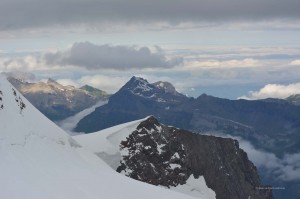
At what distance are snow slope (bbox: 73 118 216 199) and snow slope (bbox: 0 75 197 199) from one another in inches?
2092

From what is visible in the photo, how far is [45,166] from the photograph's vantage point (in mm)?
83938

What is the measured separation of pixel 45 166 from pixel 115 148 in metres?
89.9

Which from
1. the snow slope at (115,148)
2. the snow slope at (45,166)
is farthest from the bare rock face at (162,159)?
the snow slope at (45,166)

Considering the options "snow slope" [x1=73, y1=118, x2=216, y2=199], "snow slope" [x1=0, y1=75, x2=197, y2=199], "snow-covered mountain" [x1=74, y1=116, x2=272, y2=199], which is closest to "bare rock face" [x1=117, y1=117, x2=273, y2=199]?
"snow-covered mountain" [x1=74, y1=116, x2=272, y2=199]

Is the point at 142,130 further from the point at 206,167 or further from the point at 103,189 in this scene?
the point at 103,189

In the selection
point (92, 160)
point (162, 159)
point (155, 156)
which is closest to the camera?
point (92, 160)

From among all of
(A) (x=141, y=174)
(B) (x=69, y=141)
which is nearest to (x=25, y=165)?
(B) (x=69, y=141)

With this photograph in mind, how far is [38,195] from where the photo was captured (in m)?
64.8

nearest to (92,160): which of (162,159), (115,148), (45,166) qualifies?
(45,166)

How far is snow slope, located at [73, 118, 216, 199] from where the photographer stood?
16962 centimetres

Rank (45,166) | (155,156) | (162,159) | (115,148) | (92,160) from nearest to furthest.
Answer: (45,166), (92,160), (115,148), (155,156), (162,159)

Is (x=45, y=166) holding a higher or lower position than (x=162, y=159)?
higher

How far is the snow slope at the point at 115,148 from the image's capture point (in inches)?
6678

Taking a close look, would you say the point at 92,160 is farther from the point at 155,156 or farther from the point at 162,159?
the point at 162,159
